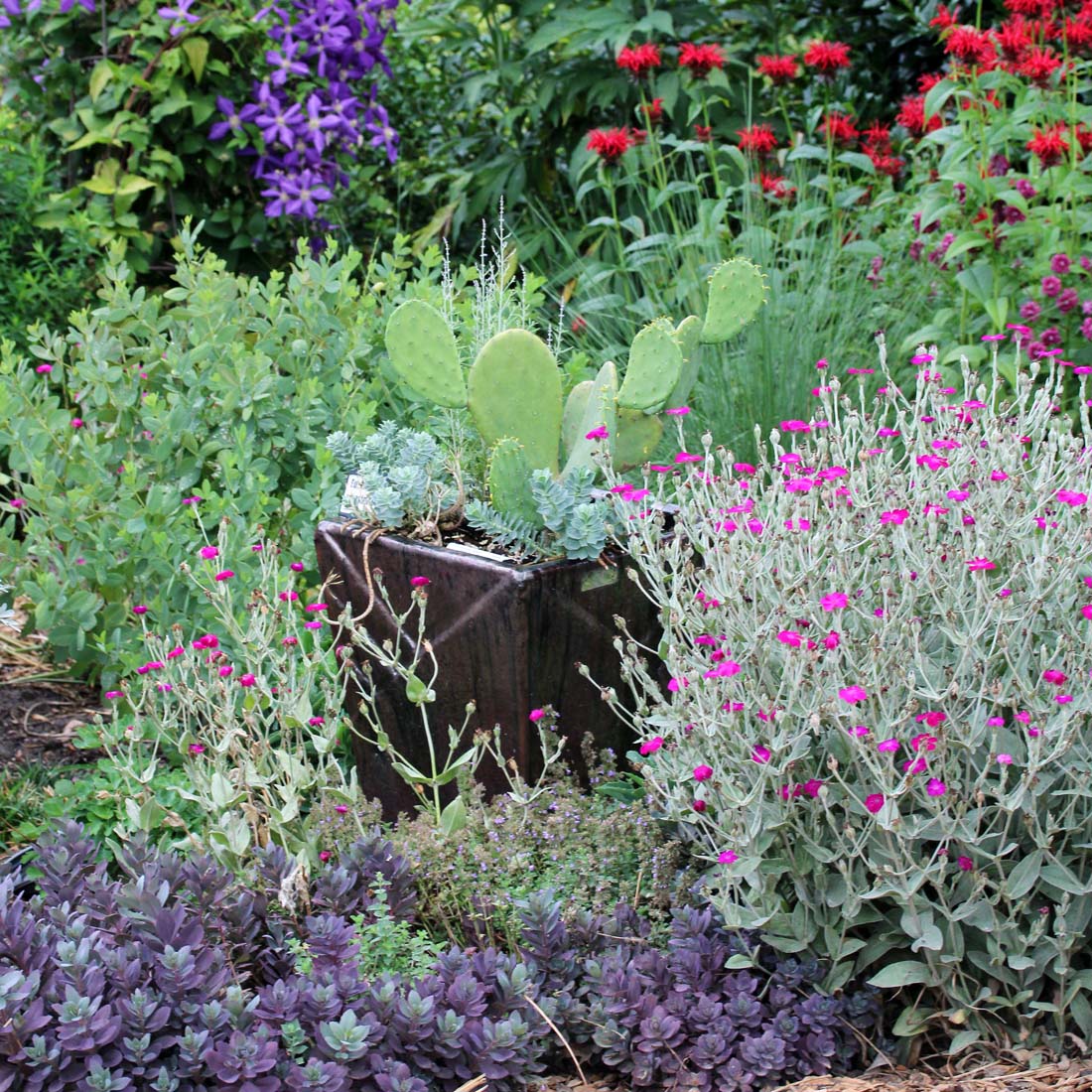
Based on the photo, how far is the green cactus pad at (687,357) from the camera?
9.64 ft

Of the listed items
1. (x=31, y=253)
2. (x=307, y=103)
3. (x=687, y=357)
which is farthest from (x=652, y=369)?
(x=31, y=253)

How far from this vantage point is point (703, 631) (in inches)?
89.5

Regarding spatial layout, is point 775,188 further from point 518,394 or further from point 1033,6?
point 518,394

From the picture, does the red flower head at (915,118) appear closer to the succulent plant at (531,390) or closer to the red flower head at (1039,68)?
the red flower head at (1039,68)

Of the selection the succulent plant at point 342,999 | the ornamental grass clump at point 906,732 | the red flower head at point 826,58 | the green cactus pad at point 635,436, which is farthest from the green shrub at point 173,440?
the red flower head at point 826,58

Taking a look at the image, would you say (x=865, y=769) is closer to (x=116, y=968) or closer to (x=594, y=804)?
(x=594, y=804)

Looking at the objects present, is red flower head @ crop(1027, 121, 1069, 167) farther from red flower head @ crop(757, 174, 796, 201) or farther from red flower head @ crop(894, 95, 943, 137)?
red flower head @ crop(757, 174, 796, 201)

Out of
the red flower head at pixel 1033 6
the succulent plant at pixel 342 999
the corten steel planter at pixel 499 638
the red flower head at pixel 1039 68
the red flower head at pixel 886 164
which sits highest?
the red flower head at pixel 1033 6

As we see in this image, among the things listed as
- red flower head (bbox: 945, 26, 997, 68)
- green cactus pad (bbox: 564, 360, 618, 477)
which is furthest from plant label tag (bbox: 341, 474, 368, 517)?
red flower head (bbox: 945, 26, 997, 68)

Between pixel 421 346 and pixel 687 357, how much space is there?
61 centimetres

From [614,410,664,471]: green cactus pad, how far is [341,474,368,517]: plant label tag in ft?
1.79

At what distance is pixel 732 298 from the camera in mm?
2977

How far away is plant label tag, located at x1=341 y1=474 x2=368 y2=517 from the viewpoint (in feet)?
9.48

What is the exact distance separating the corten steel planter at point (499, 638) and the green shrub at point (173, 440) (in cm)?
44
